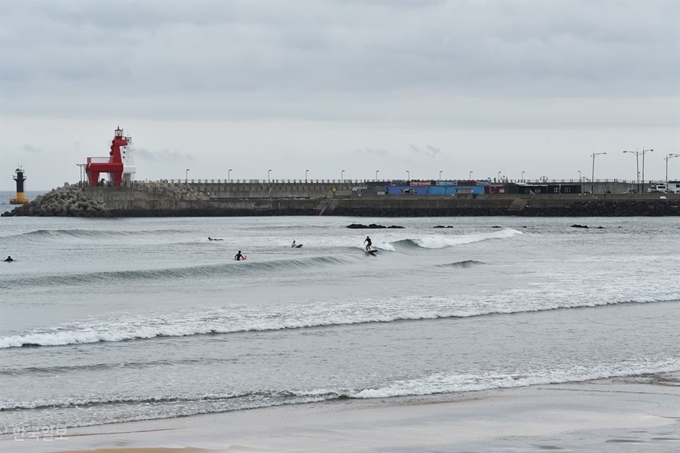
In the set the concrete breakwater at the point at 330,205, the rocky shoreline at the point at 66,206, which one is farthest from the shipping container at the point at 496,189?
the rocky shoreline at the point at 66,206

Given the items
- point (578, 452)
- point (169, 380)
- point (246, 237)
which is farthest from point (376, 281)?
point (246, 237)

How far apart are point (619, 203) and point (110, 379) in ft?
281

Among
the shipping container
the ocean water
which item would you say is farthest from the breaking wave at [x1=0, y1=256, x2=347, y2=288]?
the shipping container

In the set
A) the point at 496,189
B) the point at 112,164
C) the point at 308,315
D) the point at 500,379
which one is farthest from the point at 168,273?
the point at 496,189

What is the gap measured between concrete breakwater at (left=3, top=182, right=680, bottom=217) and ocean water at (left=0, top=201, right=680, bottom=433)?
171 feet

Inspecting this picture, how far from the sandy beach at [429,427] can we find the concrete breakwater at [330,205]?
81.5 metres

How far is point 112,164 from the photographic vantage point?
94.2 m

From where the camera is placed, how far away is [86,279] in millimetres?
30219

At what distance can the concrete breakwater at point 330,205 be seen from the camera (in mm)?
93062

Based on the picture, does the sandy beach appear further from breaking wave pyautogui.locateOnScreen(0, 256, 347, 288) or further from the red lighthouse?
the red lighthouse

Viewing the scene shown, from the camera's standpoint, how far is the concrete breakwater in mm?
93062

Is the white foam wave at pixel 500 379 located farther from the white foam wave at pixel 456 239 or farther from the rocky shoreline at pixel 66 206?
the rocky shoreline at pixel 66 206

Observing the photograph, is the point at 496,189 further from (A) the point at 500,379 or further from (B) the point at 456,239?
(A) the point at 500,379

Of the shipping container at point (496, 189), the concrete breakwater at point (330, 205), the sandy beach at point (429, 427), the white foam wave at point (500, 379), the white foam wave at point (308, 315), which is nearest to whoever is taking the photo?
the sandy beach at point (429, 427)
